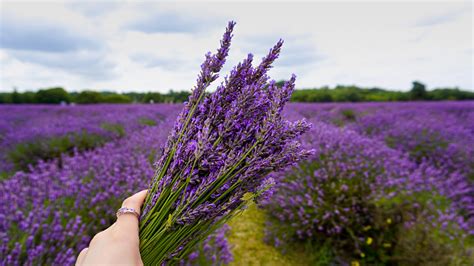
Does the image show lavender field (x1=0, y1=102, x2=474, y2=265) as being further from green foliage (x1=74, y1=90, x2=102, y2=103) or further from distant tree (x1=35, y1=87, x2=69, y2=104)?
distant tree (x1=35, y1=87, x2=69, y2=104)

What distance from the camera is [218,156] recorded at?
2.90 feet

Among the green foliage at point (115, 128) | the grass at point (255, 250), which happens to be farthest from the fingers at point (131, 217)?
the green foliage at point (115, 128)

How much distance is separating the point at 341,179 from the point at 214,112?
2.60 meters

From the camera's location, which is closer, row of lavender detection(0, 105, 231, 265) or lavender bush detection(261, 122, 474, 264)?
row of lavender detection(0, 105, 231, 265)

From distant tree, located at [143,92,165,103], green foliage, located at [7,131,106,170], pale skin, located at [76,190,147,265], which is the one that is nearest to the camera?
pale skin, located at [76,190,147,265]

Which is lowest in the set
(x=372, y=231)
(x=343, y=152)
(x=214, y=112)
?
(x=372, y=231)

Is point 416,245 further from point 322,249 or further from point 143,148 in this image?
point 143,148

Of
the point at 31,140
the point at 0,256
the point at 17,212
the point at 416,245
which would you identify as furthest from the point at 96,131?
the point at 416,245

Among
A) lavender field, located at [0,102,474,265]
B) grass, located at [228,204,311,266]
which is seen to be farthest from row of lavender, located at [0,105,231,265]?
grass, located at [228,204,311,266]

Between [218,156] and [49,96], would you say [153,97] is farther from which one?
[218,156]

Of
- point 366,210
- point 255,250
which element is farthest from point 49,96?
point 366,210

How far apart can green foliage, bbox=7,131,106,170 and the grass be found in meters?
3.16

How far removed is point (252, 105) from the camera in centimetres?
90

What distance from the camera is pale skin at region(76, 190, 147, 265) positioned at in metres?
0.77
